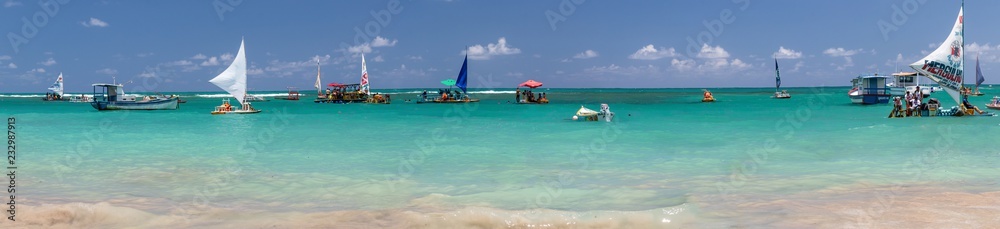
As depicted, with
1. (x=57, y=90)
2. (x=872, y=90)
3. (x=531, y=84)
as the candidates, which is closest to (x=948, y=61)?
(x=872, y=90)

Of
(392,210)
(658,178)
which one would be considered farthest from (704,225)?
(658,178)

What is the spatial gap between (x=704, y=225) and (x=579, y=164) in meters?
7.12

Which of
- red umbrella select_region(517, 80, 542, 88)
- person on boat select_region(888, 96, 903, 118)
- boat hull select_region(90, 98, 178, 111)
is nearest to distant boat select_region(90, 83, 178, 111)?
boat hull select_region(90, 98, 178, 111)

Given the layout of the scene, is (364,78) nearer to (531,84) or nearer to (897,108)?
(531,84)

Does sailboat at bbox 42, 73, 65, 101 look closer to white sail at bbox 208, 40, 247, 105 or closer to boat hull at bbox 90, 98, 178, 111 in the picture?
boat hull at bbox 90, 98, 178, 111

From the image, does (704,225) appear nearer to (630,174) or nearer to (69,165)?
(630,174)

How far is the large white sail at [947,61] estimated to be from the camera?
2809cm

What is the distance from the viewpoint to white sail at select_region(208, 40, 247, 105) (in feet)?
136

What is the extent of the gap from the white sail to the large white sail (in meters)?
36.2

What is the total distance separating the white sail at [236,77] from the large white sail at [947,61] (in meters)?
36.2

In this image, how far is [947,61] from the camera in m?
28.3

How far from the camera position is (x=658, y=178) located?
40.6ft

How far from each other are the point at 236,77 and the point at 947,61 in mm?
38022

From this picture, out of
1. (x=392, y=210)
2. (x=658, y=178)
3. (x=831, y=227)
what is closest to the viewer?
(x=831, y=227)
